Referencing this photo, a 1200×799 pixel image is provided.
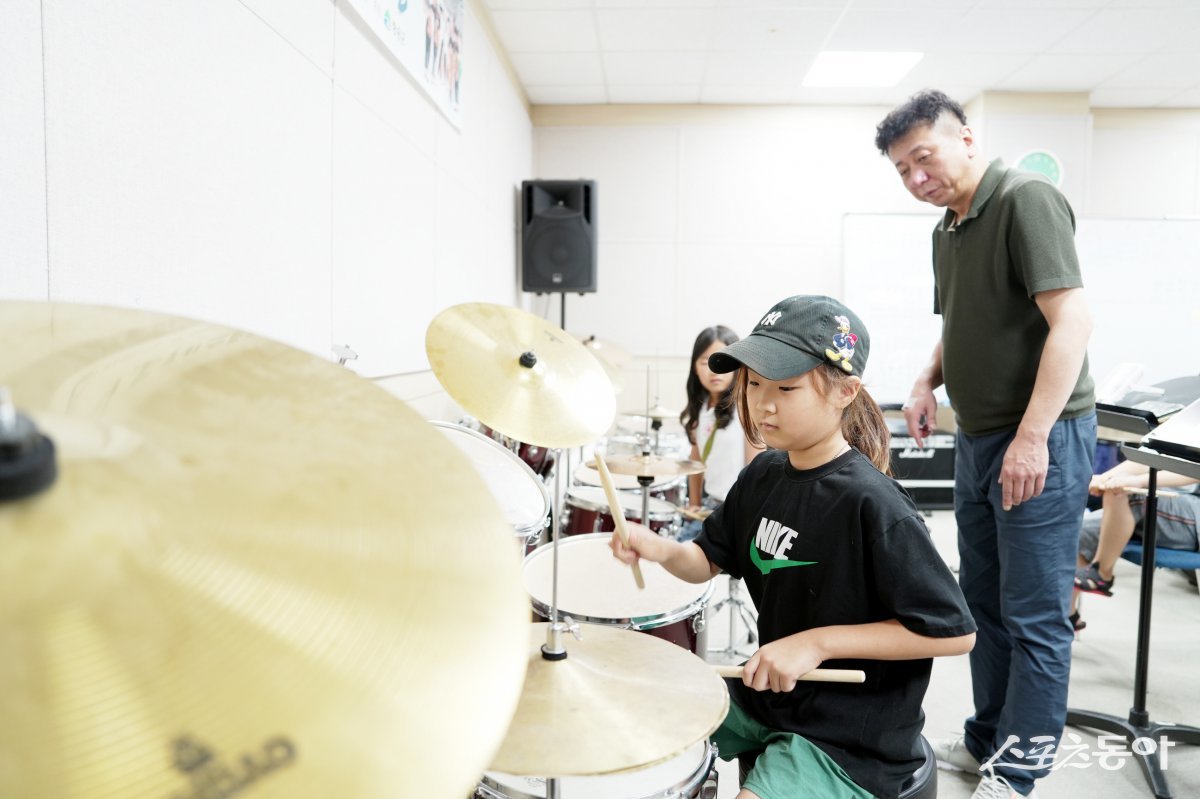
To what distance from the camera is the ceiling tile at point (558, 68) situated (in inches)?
174

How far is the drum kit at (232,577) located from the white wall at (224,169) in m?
0.81

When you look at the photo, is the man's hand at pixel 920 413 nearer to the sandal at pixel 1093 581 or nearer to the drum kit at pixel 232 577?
the sandal at pixel 1093 581

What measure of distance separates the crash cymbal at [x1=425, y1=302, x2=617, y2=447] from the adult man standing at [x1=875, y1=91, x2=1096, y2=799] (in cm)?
98

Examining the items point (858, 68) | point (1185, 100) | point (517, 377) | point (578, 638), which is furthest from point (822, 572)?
point (1185, 100)

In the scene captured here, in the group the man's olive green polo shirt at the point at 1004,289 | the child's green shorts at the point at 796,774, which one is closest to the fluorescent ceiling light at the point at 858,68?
the man's olive green polo shirt at the point at 1004,289

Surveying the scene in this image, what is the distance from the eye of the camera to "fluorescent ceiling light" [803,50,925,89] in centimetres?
434

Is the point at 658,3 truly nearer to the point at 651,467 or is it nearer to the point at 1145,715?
the point at 651,467

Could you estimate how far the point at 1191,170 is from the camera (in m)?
5.29

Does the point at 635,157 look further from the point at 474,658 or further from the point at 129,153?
the point at 474,658

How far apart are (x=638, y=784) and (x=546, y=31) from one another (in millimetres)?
3941

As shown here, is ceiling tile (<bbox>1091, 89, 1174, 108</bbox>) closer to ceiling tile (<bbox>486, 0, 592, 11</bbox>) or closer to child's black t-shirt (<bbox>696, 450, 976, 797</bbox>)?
ceiling tile (<bbox>486, 0, 592, 11</bbox>)

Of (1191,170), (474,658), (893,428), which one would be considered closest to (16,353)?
(474,658)

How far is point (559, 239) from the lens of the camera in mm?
4668

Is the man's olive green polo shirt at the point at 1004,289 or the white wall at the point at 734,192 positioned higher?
the white wall at the point at 734,192
